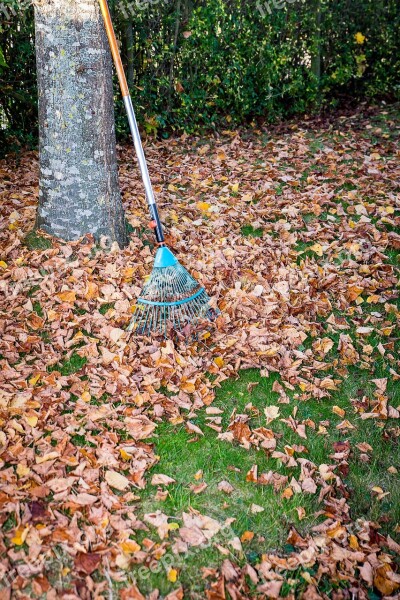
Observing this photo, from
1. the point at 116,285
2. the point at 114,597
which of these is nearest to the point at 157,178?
the point at 116,285

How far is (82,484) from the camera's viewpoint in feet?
8.33

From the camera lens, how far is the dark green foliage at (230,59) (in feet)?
18.3

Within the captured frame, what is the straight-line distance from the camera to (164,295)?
3.45 meters

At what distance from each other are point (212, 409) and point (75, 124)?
2150 millimetres

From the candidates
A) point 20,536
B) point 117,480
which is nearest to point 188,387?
point 117,480

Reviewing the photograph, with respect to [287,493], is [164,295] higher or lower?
higher

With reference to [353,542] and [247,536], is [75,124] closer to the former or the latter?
[247,536]

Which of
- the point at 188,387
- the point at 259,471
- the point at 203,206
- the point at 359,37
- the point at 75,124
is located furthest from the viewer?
the point at 359,37

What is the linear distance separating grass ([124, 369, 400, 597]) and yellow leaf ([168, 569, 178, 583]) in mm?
17

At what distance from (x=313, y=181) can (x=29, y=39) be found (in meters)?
3.06

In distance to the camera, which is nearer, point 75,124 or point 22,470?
point 22,470

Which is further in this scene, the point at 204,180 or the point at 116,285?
the point at 204,180

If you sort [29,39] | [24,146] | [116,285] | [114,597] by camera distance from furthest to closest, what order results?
1. [24,146]
2. [29,39]
3. [116,285]
4. [114,597]

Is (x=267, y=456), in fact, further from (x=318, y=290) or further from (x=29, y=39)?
(x=29, y=39)
